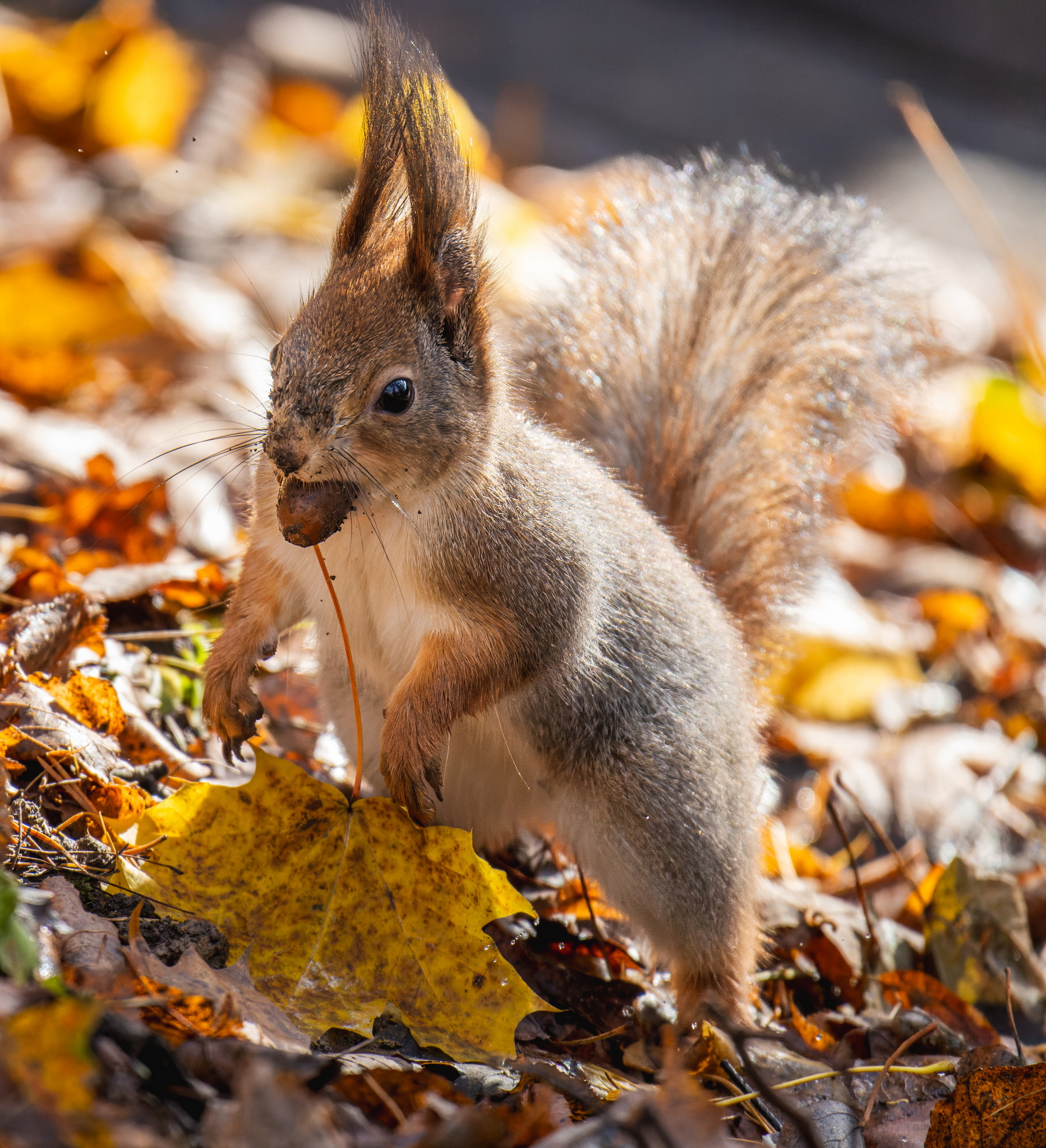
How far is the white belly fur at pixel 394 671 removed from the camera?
1.57 m

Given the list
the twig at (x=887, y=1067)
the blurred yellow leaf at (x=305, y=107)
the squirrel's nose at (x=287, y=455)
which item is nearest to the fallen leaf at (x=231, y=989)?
the squirrel's nose at (x=287, y=455)

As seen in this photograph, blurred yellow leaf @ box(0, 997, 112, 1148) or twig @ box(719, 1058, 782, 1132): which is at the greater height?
blurred yellow leaf @ box(0, 997, 112, 1148)

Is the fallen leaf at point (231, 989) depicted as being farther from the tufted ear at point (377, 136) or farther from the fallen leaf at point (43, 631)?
the tufted ear at point (377, 136)

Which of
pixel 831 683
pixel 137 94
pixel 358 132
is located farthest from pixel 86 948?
pixel 358 132

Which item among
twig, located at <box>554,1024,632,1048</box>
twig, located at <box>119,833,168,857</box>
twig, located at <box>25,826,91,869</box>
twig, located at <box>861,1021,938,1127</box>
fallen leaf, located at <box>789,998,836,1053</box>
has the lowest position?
fallen leaf, located at <box>789,998,836,1053</box>

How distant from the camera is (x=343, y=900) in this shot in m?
1.44

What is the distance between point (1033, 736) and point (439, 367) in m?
2.00

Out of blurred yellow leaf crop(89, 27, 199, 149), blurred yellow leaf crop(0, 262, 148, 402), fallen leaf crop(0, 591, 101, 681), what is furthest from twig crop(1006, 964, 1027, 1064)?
blurred yellow leaf crop(89, 27, 199, 149)

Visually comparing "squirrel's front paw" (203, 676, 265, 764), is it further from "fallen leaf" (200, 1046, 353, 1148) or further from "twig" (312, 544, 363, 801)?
"fallen leaf" (200, 1046, 353, 1148)

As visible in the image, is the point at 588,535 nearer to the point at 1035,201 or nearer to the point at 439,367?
the point at 439,367

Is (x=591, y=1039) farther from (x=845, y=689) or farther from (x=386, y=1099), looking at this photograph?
(x=845, y=689)

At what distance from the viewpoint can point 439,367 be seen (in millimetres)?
1515

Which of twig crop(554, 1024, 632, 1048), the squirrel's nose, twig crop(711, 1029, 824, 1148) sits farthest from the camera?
twig crop(554, 1024, 632, 1048)

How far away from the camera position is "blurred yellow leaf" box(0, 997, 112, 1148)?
0.87 meters
